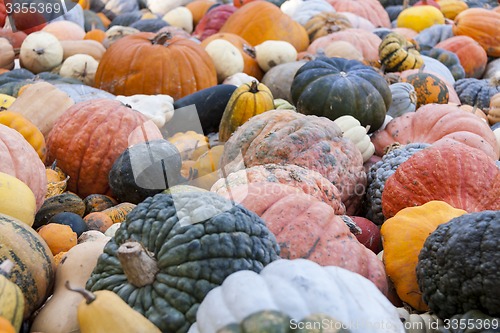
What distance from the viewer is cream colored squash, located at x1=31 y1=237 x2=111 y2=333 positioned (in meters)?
1.95

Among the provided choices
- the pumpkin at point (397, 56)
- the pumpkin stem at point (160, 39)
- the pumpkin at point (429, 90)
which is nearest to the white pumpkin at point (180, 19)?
the pumpkin stem at point (160, 39)

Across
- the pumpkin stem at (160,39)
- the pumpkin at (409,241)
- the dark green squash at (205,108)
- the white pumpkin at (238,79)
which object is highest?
the pumpkin at (409,241)

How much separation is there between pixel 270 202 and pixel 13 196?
99cm

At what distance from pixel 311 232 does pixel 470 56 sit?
4.99 metres

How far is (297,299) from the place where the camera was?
5.40 ft

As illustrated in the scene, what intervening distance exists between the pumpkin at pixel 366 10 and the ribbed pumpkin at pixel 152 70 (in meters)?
3.83

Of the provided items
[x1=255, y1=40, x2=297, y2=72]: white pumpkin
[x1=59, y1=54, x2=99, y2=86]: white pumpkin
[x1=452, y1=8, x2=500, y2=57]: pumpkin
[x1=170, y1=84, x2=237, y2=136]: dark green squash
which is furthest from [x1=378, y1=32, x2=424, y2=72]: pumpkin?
[x1=59, y1=54, x2=99, y2=86]: white pumpkin

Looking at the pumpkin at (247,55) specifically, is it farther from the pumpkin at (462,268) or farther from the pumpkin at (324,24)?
the pumpkin at (462,268)

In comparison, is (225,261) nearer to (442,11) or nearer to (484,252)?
(484,252)

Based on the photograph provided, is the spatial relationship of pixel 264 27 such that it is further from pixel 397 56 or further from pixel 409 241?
pixel 409 241

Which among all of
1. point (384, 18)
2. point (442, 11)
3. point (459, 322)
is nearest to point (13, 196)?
point (459, 322)

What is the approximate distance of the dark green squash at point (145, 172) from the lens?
325 centimetres

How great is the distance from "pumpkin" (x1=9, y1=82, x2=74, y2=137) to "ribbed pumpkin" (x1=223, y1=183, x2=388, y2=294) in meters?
1.93

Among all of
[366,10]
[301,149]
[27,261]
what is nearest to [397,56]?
[301,149]
